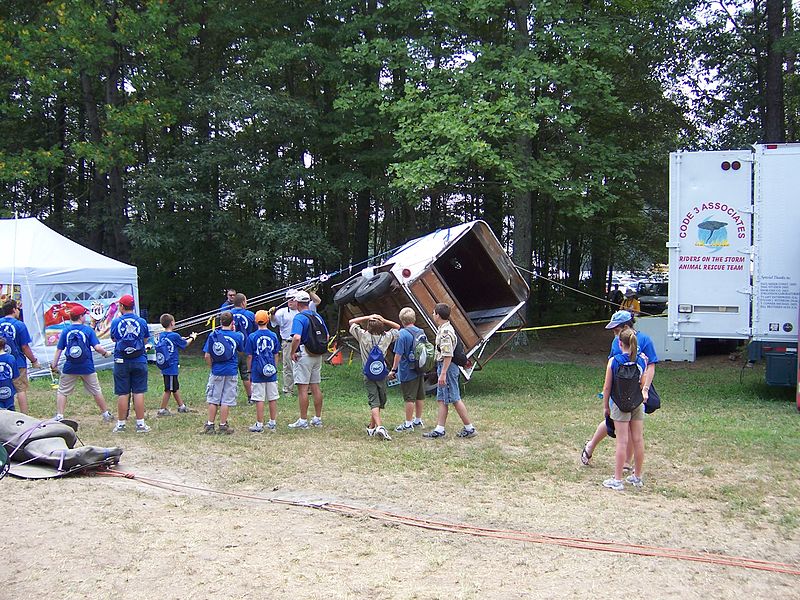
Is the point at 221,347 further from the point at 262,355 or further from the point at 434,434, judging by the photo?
the point at 434,434

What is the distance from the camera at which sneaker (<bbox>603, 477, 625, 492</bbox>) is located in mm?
6453

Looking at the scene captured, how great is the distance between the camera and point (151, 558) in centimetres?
483

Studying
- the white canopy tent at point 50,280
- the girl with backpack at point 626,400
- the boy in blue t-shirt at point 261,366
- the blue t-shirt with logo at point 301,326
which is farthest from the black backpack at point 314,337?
the white canopy tent at point 50,280

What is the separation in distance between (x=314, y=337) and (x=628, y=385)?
4.10 meters

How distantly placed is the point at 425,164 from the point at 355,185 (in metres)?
4.91

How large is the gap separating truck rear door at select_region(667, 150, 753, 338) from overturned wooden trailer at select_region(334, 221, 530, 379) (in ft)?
8.81

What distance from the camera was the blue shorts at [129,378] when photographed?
907 centimetres

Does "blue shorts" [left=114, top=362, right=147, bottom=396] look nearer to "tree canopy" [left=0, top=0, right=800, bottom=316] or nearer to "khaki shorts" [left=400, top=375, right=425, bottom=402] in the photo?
"khaki shorts" [left=400, top=375, right=425, bottom=402]

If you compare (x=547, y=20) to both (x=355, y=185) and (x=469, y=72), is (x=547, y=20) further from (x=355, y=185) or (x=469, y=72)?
(x=355, y=185)

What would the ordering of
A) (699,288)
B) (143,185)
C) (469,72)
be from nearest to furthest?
(699,288)
(469,72)
(143,185)

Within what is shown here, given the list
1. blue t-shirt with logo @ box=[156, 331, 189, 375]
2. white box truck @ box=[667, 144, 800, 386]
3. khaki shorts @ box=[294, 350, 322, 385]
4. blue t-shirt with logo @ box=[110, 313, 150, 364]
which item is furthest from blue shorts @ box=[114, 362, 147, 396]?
white box truck @ box=[667, 144, 800, 386]

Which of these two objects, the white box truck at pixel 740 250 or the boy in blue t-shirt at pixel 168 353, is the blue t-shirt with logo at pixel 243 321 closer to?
the boy in blue t-shirt at pixel 168 353

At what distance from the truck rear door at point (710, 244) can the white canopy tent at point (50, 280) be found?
11.8 meters

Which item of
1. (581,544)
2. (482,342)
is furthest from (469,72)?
(581,544)
